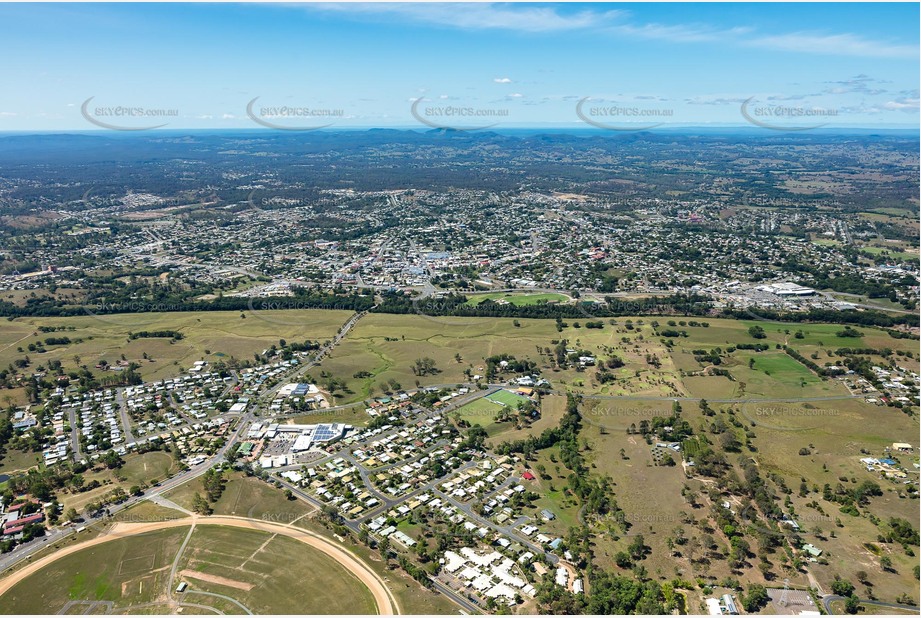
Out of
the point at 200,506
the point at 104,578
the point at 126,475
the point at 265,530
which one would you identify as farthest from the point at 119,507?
the point at 265,530

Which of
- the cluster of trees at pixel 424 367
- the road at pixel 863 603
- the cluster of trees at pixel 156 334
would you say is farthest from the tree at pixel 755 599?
the cluster of trees at pixel 156 334

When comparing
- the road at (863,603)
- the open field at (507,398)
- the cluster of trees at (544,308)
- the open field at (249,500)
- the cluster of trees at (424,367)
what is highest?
the cluster of trees at (544,308)

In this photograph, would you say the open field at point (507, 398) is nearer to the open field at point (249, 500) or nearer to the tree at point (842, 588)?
the open field at point (249, 500)

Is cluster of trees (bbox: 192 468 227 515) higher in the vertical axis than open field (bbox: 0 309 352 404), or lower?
lower

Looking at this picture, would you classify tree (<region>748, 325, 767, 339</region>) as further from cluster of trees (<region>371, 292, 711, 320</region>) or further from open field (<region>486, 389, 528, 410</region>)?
open field (<region>486, 389, 528, 410</region>)

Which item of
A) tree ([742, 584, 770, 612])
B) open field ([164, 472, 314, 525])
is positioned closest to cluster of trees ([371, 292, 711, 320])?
open field ([164, 472, 314, 525])

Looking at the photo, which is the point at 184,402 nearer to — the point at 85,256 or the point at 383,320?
the point at 383,320

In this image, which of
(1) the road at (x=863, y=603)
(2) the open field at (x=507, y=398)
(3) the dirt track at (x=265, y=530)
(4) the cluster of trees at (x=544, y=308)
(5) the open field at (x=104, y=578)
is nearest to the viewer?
(1) the road at (x=863, y=603)

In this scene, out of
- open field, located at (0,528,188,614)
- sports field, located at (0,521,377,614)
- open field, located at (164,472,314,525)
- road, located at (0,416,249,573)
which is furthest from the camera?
open field, located at (164,472,314,525)

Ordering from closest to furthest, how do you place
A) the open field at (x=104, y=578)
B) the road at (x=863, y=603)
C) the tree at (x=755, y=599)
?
1. the road at (x=863, y=603)
2. the tree at (x=755, y=599)
3. the open field at (x=104, y=578)
